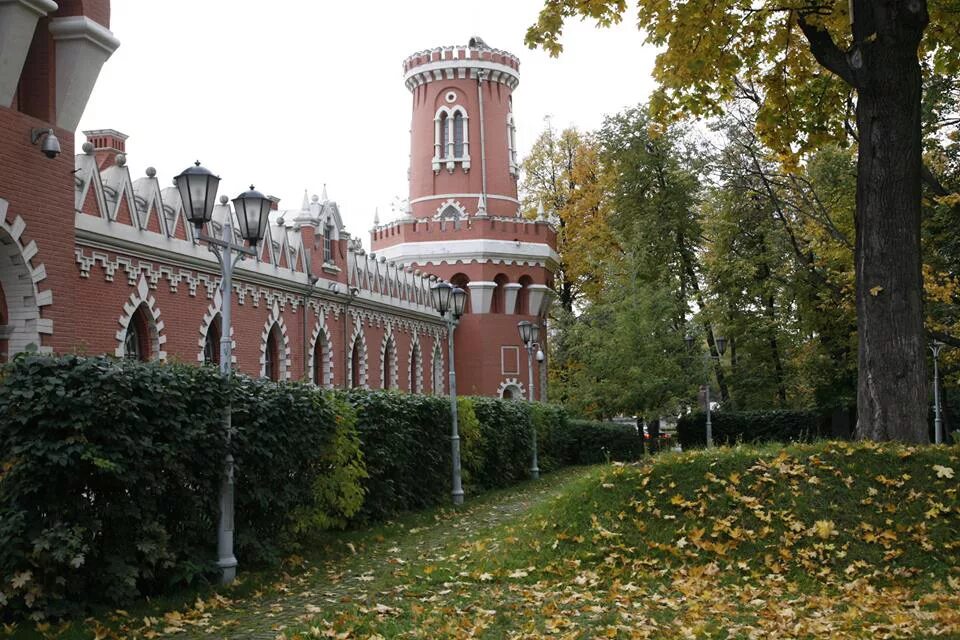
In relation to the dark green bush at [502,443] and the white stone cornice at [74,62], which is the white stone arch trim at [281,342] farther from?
the white stone cornice at [74,62]

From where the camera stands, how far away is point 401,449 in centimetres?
1645

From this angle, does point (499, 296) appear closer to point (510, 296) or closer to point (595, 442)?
point (510, 296)

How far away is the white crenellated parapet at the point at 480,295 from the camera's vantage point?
43.6m

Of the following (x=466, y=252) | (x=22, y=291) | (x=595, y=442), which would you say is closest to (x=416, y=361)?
(x=466, y=252)

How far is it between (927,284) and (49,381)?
20.2 meters

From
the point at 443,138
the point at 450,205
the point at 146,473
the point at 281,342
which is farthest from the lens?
the point at 443,138

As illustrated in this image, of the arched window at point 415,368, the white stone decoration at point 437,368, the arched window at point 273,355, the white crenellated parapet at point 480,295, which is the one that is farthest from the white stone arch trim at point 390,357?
the arched window at point 273,355

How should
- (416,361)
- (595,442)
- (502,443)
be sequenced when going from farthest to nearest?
(416,361) → (595,442) → (502,443)

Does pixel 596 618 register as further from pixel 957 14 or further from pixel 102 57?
pixel 102 57

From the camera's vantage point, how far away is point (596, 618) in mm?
8039

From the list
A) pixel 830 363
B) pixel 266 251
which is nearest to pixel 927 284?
pixel 830 363

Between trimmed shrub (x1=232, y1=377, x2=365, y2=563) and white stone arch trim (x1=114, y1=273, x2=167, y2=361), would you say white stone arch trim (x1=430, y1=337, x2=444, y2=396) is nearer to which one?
white stone arch trim (x1=114, y1=273, x2=167, y2=361)

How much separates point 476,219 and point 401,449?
28052 millimetres

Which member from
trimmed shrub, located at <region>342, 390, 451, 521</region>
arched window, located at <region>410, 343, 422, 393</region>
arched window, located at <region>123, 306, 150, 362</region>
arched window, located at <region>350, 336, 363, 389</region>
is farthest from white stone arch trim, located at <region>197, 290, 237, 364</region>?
arched window, located at <region>410, 343, 422, 393</region>
